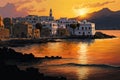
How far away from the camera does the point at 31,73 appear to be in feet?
123

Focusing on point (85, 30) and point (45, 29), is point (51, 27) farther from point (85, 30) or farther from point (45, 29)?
point (85, 30)

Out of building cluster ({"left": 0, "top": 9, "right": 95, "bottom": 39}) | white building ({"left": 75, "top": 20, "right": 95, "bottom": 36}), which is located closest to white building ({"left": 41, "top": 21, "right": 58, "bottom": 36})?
building cluster ({"left": 0, "top": 9, "right": 95, "bottom": 39})

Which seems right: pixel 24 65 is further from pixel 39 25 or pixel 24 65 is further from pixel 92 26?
pixel 92 26

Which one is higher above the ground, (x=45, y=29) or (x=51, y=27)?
(x=51, y=27)

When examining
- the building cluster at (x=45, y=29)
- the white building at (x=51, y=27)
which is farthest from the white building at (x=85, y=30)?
the white building at (x=51, y=27)

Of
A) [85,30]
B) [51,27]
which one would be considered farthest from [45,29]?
[85,30]

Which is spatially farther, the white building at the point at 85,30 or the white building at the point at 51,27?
the white building at the point at 85,30

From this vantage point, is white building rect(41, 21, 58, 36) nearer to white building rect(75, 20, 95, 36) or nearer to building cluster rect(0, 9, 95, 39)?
building cluster rect(0, 9, 95, 39)

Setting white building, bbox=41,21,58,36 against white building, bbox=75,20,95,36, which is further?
white building, bbox=75,20,95,36

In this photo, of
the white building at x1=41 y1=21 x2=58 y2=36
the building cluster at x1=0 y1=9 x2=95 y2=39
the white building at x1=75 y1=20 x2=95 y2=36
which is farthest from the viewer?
the white building at x1=75 y1=20 x2=95 y2=36

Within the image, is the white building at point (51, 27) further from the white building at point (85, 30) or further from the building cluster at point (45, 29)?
the white building at point (85, 30)

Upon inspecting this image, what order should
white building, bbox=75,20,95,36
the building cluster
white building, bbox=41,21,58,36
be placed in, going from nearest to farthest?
the building cluster < white building, bbox=41,21,58,36 < white building, bbox=75,20,95,36

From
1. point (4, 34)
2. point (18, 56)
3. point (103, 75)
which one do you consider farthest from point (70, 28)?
point (103, 75)

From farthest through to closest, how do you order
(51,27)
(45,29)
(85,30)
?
(85,30), (51,27), (45,29)
